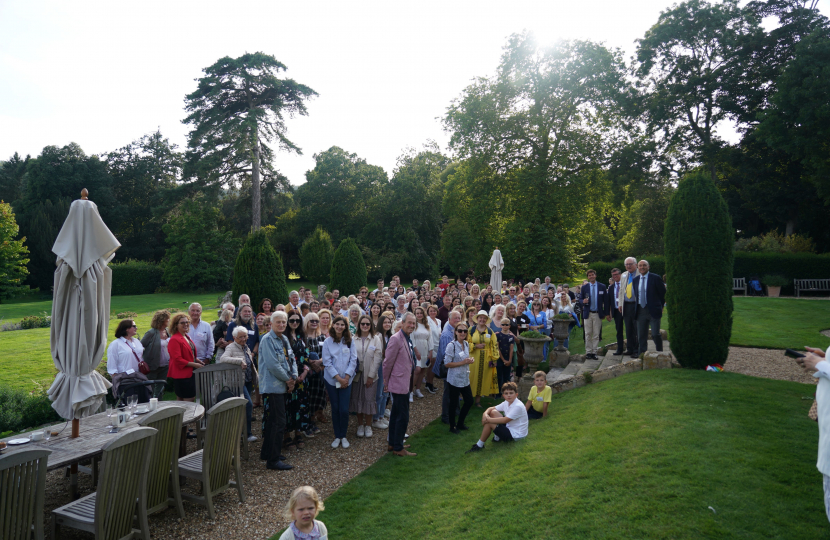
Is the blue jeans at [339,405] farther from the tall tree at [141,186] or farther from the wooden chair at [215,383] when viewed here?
the tall tree at [141,186]

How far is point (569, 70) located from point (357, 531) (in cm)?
2454

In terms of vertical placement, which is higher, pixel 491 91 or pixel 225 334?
pixel 491 91

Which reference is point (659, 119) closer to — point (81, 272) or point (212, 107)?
point (212, 107)

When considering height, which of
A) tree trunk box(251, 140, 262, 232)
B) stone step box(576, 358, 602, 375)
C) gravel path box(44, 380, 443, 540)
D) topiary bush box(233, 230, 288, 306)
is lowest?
gravel path box(44, 380, 443, 540)

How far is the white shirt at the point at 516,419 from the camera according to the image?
6527 millimetres

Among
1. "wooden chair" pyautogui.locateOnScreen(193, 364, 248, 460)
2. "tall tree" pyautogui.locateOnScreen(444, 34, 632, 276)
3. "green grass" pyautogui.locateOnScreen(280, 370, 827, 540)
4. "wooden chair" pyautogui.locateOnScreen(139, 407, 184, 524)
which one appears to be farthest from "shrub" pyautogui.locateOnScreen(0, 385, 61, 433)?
"tall tree" pyautogui.locateOnScreen(444, 34, 632, 276)

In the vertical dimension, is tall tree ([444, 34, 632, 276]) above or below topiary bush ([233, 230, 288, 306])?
above

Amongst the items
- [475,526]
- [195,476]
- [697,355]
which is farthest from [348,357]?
[697,355]

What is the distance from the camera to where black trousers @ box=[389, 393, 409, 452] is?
646 centimetres

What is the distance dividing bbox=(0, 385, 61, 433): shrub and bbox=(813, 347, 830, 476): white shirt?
30.7 ft

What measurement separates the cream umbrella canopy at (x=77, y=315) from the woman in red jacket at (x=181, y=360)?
160 centimetres

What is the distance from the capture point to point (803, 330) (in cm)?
1313

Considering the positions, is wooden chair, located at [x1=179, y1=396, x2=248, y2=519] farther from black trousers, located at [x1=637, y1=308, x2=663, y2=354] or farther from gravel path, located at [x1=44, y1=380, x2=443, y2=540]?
black trousers, located at [x1=637, y1=308, x2=663, y2=354]

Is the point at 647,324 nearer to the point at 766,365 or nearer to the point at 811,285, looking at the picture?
the point at 766,365
